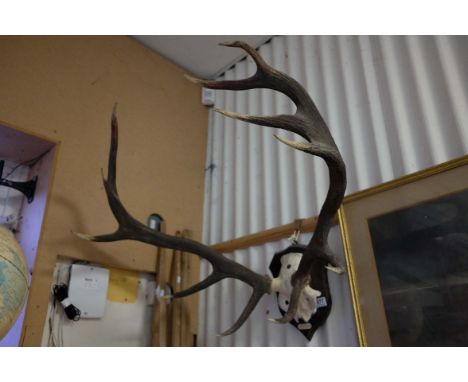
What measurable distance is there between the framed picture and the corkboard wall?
112cm

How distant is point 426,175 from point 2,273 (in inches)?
55.1

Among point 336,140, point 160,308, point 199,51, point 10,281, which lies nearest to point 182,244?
point 160,308

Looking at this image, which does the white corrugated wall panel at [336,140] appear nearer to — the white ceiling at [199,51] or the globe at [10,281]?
the white ceiling at [199,51]

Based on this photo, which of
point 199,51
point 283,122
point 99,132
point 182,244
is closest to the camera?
point 283,122

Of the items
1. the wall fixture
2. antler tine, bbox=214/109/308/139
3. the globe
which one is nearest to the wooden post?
the wall fixture

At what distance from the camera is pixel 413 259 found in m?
1.38

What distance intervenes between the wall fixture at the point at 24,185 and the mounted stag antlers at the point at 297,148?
1.52 ft

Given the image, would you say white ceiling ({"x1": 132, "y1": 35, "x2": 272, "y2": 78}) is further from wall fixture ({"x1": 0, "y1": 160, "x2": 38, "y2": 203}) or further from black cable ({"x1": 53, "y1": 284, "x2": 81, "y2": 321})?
black cable ({"x1": 53, "y1": 284, "x2": 81, "y2": 321})

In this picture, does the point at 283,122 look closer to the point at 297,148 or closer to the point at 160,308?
the point at 297,148

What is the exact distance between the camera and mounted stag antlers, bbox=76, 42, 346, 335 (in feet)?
3.85

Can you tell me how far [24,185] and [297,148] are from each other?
4.74 ft

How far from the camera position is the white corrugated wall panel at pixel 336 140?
5.12ft

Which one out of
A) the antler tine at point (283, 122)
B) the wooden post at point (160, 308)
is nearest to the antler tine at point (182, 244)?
the wooden post at point (160, 308)

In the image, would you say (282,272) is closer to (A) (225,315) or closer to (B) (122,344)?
(A) (225,315)
